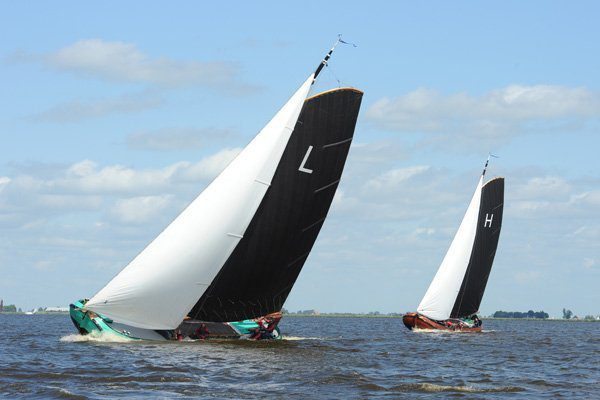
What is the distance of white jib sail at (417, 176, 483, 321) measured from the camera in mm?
82625

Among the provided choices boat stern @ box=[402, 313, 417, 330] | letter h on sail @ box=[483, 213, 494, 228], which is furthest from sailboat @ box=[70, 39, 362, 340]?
letter h on sail @ box=[483, 213, 494, 228]

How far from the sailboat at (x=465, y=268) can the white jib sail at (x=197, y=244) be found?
40.1 metres

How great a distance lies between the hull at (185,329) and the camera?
45438 millimetres

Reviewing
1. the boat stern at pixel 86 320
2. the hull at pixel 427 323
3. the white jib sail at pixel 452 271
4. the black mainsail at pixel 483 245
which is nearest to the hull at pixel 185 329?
the boat stern at pixel 86 320

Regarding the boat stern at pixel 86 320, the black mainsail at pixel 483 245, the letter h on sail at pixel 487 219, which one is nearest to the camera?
the boat stern at pixel 86 320

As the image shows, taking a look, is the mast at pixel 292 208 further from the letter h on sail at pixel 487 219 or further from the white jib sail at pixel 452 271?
the letter h on sail at pixel 487 219

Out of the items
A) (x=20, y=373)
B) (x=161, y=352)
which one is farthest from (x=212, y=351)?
(x=20, y=373)

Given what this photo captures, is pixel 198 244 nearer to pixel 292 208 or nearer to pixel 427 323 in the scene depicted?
pixel 292 208

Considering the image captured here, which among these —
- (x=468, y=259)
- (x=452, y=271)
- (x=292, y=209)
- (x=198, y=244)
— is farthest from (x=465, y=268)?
(x=198, y=244)

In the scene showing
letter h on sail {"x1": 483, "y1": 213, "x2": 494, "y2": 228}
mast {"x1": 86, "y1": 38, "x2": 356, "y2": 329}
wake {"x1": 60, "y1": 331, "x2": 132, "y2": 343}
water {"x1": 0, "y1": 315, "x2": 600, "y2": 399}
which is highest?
letter h on sail {"x1": 483, "y1": 213, "x2": 494, "y2": 228}

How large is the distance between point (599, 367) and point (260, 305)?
17.0 m

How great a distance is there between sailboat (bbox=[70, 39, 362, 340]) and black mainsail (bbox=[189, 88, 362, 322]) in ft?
0.16

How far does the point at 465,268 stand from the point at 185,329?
142ft

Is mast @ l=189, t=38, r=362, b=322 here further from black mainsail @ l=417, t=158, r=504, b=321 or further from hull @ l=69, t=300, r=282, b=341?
black mainsail @ l=417, t=158, r=504, b=321
